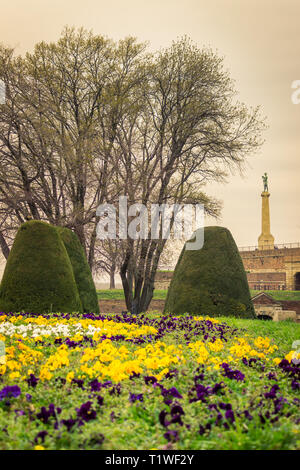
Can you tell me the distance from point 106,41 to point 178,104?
446cm

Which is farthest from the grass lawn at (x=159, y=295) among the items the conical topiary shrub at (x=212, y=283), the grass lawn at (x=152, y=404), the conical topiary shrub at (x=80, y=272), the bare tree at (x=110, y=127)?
the grass lawn at (x=152, y=404)

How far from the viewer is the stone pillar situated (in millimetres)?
46531

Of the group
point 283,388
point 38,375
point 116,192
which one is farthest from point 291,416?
point 116,192

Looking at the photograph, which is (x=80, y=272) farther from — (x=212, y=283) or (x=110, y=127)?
(x=110, y=127)

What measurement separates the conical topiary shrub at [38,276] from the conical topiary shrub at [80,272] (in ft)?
3.81

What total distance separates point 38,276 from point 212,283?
520cm

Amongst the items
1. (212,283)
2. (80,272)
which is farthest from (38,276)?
(212,283)

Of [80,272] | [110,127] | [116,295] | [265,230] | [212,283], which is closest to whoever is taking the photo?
[212,283]

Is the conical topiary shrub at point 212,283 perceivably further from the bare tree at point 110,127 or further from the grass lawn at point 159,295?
the grass lawn at point 159,295

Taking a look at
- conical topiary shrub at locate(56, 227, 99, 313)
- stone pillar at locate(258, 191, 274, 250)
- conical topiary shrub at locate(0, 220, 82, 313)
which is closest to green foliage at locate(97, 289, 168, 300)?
conical topiary shrub at locate(56, 227, 99, 313)

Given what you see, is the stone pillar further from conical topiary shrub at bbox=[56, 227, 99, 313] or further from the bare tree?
conical topiary shrub at bbox=[56, 227, 99, 313]

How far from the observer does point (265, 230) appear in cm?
4688

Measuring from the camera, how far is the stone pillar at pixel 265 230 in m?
46.5
